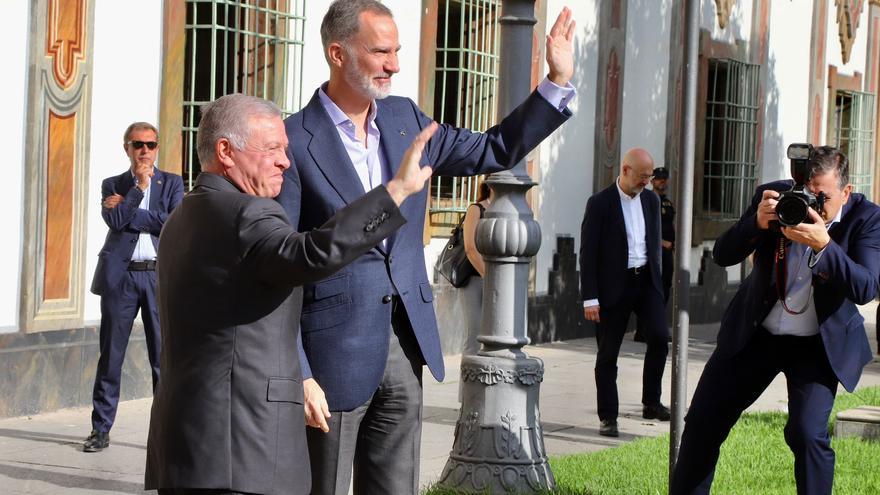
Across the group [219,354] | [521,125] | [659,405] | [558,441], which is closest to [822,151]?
[521,125]

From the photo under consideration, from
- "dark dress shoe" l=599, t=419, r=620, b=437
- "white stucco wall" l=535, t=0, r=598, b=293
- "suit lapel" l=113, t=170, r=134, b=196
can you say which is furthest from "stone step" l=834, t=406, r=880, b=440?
"white stucco wall" l=535, t=0, r=598, b=293

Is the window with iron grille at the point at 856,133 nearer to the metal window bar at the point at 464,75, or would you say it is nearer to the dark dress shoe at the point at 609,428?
the metal window bar at the point at 464,75

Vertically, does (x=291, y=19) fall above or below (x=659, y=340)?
above

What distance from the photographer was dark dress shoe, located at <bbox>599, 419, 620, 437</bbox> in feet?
31.3

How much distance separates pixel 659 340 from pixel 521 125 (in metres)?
5.54

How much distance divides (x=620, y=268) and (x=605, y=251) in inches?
5.7

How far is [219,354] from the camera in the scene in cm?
369

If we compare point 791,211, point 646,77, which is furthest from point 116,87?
point 646,77

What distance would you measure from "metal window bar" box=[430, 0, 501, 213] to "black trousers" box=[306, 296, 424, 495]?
944cm

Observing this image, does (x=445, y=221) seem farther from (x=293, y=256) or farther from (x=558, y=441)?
(x=293, y=256)

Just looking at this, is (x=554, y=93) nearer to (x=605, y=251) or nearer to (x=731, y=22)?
(x=605, y=251)

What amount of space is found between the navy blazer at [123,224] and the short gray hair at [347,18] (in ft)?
14.3

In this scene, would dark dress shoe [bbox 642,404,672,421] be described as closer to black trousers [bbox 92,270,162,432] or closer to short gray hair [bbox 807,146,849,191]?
black trousers [bbox 92,270,162,432]

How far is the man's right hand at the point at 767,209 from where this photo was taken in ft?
18.7
